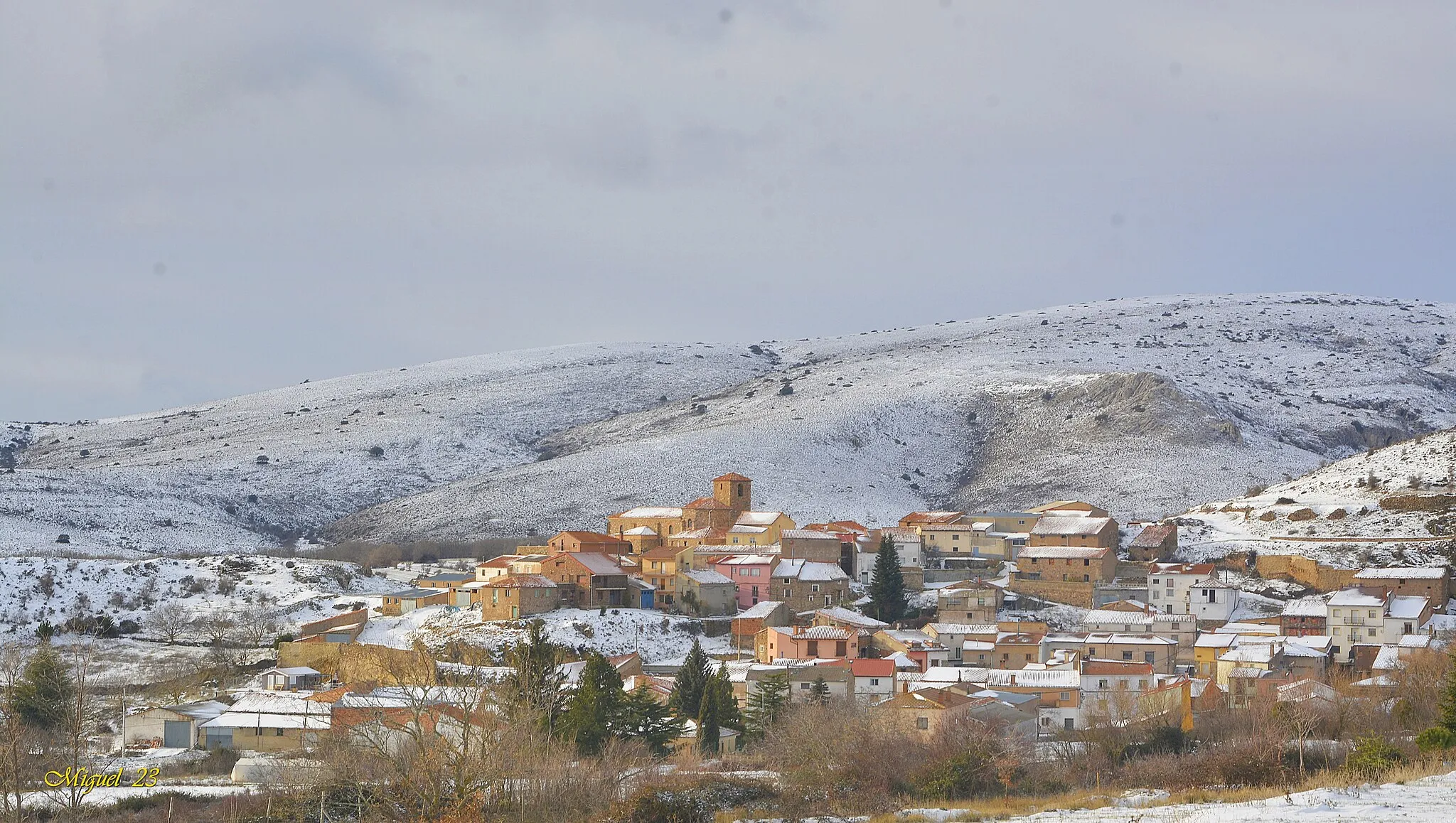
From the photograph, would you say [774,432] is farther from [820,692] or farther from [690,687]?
[690,687]

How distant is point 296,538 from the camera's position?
111 metres

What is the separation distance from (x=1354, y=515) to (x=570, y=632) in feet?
131

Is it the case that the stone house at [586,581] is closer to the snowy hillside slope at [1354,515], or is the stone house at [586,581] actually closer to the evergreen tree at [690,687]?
the evergreen tree at [690,687]

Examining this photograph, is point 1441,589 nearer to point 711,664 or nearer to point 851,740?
point 711,664

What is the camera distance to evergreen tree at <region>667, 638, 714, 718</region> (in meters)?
47.6

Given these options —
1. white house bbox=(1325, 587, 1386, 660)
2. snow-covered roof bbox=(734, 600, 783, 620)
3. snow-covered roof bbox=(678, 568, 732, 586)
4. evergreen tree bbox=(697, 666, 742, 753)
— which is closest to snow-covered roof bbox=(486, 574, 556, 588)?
snow-covered roof bbox=(678, 568, 732, 586)

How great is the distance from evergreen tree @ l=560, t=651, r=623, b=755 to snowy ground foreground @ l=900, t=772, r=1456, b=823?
1460 centimetres

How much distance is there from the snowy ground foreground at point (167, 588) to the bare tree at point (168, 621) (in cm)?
35

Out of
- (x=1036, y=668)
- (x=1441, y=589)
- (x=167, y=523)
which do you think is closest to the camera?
(x=1036, y=668)

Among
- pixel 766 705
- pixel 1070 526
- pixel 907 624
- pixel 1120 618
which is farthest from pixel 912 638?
pixel 766 705

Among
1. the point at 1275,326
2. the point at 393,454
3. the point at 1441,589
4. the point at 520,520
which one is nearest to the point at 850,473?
the point at 520,520

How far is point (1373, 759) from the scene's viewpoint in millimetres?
29625

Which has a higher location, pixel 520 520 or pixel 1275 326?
pixel 1275 326

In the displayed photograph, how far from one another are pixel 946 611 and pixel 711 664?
529 inches
